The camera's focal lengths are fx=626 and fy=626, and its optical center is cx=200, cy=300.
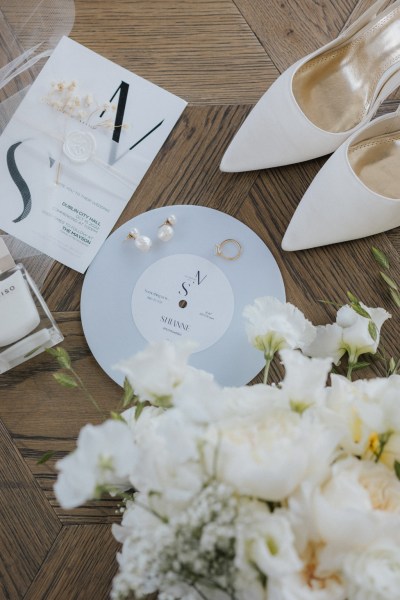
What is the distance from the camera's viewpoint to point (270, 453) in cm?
37

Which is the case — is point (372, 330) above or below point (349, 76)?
below

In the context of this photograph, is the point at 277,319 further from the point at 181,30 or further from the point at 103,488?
the point at 181,30

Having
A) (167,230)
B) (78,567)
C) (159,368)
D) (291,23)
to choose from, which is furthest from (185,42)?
(78,567)

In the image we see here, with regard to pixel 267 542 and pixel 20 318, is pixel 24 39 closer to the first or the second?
pixel 20 318

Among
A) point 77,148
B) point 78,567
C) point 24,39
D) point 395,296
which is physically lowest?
point 78,567

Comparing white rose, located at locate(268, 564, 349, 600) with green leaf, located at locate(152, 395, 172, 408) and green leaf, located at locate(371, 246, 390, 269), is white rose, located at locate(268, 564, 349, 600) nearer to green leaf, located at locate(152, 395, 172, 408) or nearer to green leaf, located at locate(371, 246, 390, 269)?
green leaf, located at locate(152, 395, 172, 408)

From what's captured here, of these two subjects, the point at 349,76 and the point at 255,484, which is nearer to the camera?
the point at 255,484

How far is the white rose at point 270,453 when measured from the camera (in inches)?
14.2

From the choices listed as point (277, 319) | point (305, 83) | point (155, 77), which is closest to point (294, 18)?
point (305, 83)

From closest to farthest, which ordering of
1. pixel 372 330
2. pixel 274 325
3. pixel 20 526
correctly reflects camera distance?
pixel 274 325, pixel 372 330, pixel 20 526

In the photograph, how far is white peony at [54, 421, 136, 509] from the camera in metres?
0.34

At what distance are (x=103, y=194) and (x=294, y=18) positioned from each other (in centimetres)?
32

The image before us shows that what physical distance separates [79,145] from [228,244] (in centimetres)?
22

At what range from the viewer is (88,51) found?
2.53 ft
